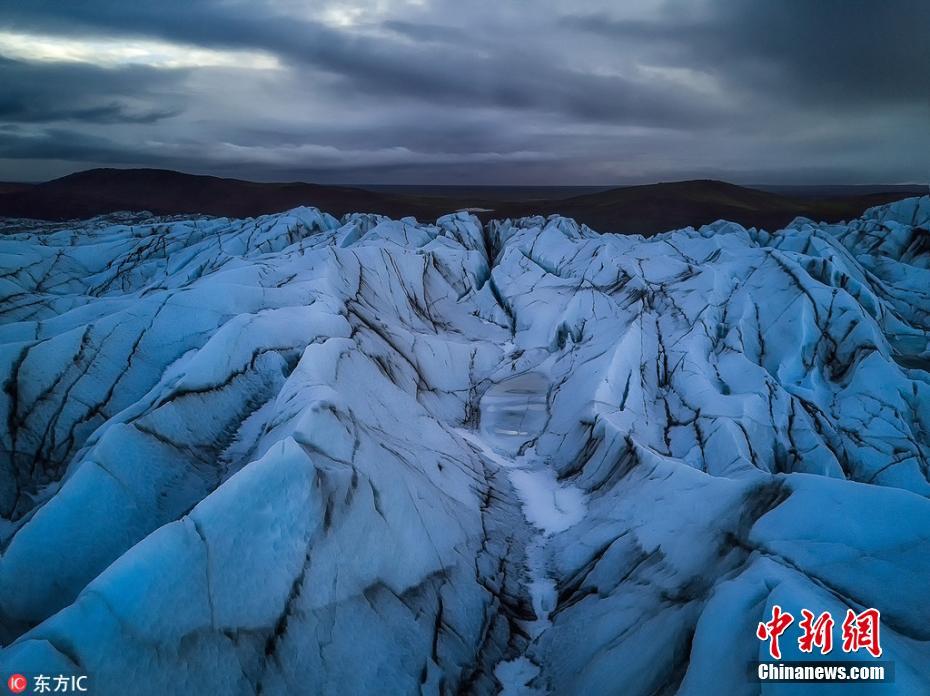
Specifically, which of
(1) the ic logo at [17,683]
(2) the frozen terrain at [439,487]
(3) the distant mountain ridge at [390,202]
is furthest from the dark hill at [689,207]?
(1) the ic logo at [17,683]

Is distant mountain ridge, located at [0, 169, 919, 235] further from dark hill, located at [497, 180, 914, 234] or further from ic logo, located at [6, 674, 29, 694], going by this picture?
ic logo, located at [6, 674, 29, 694]

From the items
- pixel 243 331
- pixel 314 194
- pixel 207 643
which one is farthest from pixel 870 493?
pixel 314 194

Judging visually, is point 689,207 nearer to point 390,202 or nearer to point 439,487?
point 390,202

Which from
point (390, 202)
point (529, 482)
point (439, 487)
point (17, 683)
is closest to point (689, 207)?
point (390, 202)

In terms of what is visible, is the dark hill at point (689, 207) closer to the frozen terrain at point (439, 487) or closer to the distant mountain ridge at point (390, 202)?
the distant mountain ridge at point (390, 202)

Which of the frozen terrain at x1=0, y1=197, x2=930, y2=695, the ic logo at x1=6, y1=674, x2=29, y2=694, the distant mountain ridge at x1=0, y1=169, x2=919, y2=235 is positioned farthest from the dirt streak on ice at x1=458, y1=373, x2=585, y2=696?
the distant mountain ridge at x1=0, y1=169, x2=919, y2=235

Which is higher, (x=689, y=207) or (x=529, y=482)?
(x=689, y=207)
